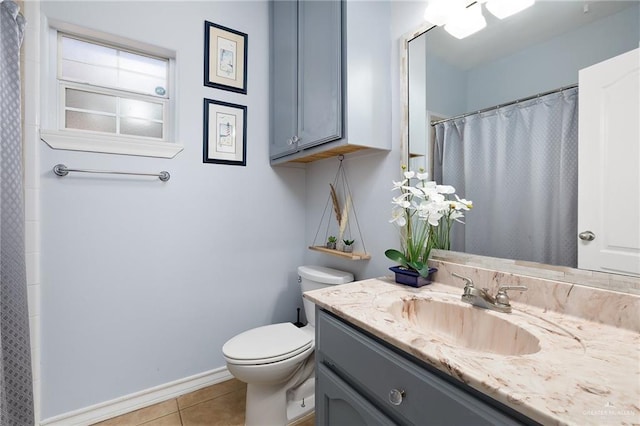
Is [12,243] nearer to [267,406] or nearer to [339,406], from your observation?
[267,406]

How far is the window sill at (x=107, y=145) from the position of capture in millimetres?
1398

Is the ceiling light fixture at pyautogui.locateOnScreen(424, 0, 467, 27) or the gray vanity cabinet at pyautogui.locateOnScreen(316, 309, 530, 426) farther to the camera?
the ceiling light fixture at pyautogui.locateOnScreen(424, 0, 467, 27)

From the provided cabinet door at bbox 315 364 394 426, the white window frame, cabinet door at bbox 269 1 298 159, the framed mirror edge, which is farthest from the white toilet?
the white window frame

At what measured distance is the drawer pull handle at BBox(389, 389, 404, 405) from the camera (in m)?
0.73

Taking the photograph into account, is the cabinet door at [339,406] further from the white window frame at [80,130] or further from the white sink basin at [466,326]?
the white window frame at [80,130]

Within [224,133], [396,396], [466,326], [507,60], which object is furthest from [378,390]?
[224,133]

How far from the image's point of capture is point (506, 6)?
106cm

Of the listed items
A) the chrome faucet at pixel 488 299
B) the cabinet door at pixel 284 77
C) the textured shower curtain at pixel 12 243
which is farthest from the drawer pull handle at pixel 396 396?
the textured shower curtain at pixel 12 243

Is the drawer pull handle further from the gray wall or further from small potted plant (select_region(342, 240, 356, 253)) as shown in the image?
the gray wall

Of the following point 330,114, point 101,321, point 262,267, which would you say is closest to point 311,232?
point 262,267

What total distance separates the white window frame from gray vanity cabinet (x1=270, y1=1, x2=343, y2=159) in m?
0.62

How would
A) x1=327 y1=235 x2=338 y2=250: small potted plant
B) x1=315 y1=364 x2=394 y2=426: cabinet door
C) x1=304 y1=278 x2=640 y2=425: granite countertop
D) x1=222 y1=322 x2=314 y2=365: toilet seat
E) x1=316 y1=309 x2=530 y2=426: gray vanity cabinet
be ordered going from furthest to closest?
x1=327 y1=235 x2=338 y2=250: small potted plant < x1=222 y1=322 x2=314 y2=365: toilet seat < x1=315 y1=364 x2=394 y2=426: cabinet door < x1=316 y1=309 x2=530 y2=426: gray vanity cabinet < x1=304 y1=278 x2=640 y2=425: granite countertop

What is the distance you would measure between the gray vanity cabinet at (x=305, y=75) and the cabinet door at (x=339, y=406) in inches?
39.6

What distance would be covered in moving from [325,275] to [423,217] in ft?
2.39
